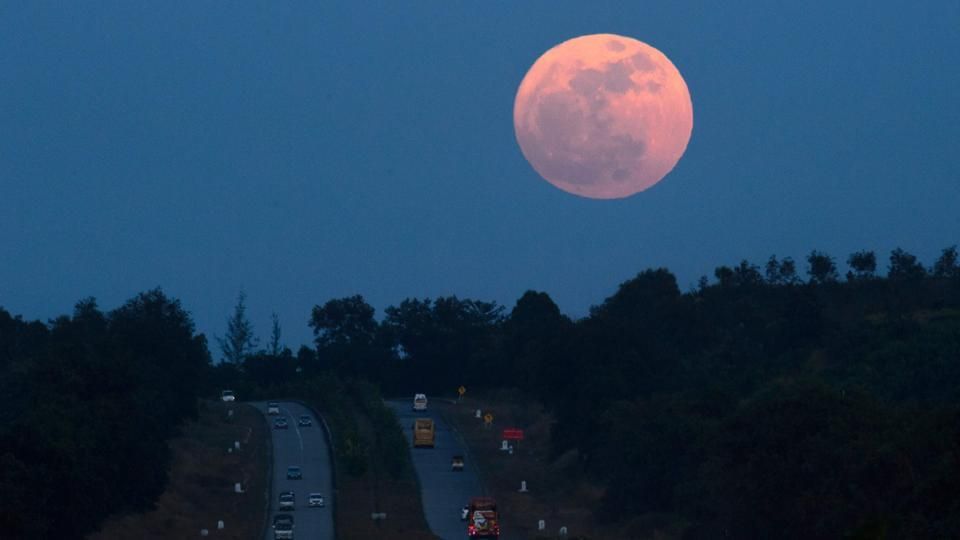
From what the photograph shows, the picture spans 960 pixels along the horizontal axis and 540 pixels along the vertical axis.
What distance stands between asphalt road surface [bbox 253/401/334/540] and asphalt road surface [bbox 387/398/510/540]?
231 inches

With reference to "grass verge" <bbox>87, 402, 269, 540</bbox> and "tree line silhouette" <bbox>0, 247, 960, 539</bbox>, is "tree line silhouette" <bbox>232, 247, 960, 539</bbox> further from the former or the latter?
"grass verge" <bbox>87, 402, 269, 540</bbox>

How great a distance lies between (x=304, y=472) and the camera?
9962 centimetres

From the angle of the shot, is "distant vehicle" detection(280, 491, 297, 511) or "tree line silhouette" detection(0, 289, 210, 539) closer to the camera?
"tree line silhouette" detection(0, 289, 210, 539)

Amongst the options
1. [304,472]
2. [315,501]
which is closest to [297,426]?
[304,472]

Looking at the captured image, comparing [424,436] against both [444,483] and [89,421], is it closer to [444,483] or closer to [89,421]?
[444,483]

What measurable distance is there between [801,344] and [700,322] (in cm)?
2617

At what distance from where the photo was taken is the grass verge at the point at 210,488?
242 ft

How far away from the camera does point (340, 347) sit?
199125 millimetres

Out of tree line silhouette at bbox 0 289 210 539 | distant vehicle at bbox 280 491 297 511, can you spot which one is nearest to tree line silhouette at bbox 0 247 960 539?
tree line silhouette at bbox 0 289 210 539

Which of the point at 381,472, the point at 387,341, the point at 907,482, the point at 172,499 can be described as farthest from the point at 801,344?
the point at 387,341

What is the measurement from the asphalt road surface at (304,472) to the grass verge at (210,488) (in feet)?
3.44

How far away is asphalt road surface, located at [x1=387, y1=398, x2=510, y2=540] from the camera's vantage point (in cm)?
7785

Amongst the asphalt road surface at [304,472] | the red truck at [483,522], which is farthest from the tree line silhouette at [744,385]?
the asphalt road surface at [304,472]

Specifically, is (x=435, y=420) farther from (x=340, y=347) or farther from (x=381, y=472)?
(x=340, y=347)
